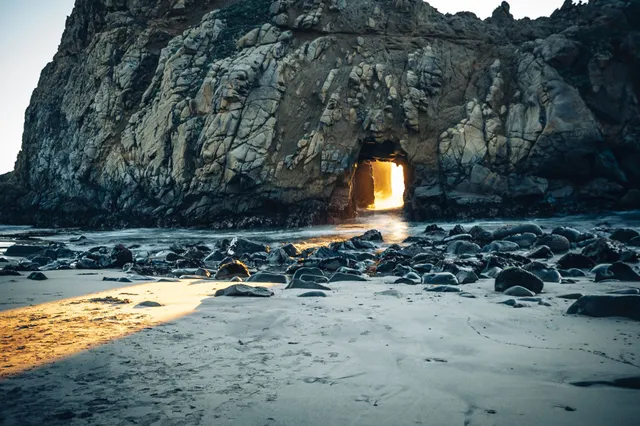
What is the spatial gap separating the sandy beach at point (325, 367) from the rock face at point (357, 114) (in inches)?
672

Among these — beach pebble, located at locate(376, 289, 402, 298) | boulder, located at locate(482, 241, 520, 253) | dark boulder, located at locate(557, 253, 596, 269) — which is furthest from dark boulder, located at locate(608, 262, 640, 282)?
boulder, located at locate(482, 241, 520, 253)

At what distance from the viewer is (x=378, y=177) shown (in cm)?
4962

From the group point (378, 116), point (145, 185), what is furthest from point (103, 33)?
point (378, 116)

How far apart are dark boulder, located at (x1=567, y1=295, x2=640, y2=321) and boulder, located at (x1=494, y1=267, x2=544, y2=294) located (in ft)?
3.26

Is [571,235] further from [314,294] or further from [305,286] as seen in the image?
[314,294]

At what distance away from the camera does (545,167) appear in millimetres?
18469

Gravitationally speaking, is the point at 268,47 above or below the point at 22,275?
above

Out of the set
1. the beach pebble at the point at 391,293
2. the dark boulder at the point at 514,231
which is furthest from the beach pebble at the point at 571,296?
the dark boulder at the point at 514,231

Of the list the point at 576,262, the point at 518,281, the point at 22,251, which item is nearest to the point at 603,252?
the point at 576,262

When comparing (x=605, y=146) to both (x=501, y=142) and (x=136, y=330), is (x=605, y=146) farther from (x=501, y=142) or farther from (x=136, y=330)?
(x=136, y=330)

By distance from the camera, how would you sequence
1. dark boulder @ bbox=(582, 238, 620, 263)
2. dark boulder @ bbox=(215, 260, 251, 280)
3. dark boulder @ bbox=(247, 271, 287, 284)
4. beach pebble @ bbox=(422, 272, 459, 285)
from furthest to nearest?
dark boulder @ bbox=(582, 238, 620, 263) < dark boulder @ bbox=(215, 260, 251, 280) < dark boulder @ bbox=(247, 271, 287, 284) < beach pebble @ bbox=(422, 272, 459, 285)

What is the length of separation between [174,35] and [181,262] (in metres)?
22.2

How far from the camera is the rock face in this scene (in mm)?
18844

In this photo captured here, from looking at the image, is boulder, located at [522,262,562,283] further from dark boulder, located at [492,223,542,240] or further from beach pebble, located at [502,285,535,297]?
dark boulder, located at [492,223,542,240]
